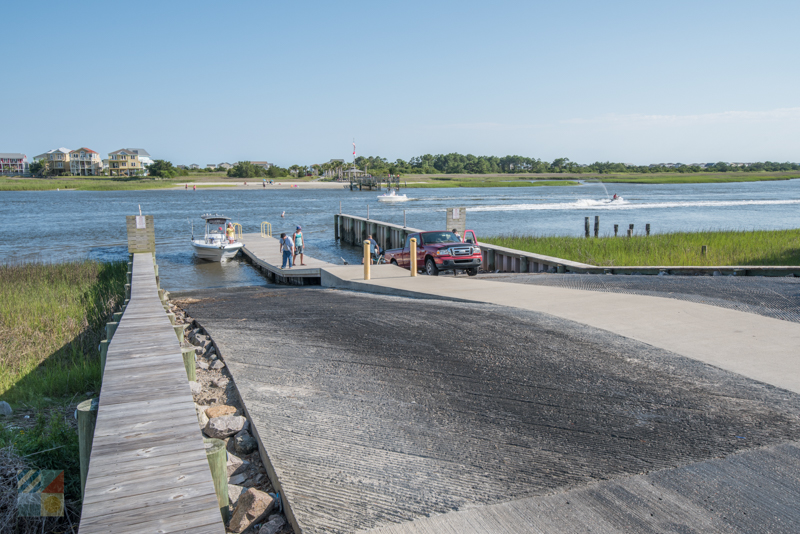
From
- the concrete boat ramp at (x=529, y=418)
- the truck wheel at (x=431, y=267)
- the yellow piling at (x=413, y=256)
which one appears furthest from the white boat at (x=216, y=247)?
the concrete boat ramp at (x=529, y=418)

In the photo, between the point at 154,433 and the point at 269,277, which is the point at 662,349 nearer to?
the point at 154,433

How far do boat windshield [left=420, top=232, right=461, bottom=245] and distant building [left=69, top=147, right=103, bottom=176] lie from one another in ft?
677

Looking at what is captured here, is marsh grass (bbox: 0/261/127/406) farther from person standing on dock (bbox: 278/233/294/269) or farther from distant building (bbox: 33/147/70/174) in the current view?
distant building (bbox: 33/147/70/174)

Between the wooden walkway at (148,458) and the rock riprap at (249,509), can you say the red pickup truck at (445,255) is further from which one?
the rock riprap at (249,509)

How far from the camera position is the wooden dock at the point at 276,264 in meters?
23.4

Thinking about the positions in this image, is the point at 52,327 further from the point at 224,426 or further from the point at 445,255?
the point at 445,255

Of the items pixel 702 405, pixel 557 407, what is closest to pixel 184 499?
pixel 557 407

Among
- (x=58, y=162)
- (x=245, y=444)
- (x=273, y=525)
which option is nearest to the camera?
(x=273, y=525)

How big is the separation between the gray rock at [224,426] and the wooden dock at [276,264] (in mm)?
13882

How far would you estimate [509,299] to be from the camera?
1206 cm

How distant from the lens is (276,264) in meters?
26.0

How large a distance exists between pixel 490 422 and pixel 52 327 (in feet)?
33.9

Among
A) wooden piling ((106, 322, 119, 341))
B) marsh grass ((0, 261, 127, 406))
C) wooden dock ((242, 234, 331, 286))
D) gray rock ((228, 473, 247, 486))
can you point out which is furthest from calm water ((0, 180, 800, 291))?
gray rock ((228, 473, 247, 486))

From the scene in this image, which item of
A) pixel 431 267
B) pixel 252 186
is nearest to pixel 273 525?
pixel 431 267
